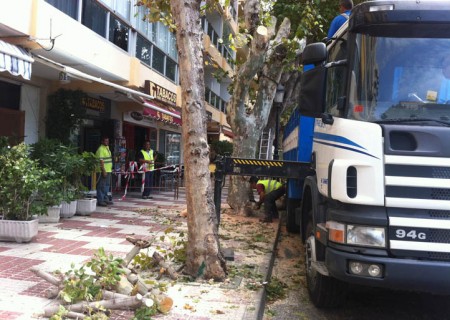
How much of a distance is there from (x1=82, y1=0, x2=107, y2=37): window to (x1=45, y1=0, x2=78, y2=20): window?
0.37 m

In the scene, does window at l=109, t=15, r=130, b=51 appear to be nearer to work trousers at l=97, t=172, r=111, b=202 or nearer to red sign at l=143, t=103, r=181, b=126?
red sign at l=143, t=103, r=181, b=126

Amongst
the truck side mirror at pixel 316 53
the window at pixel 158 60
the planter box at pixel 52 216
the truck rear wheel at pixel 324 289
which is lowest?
the truck rear wheel at pixel 324 289

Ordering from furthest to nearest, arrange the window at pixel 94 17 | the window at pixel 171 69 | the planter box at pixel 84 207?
the window at pixel 171 69, the window at pixel 94 17, the planter box at pixel 84 207

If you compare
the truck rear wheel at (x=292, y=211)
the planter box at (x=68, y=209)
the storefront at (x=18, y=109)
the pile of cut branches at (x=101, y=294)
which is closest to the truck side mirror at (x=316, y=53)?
the pile of cut branches at (x=101, y=294)

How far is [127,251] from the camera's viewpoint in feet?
20.9

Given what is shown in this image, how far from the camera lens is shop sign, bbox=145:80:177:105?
1274cm

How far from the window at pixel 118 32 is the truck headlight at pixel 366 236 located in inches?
370

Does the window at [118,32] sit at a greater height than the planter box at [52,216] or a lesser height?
greater

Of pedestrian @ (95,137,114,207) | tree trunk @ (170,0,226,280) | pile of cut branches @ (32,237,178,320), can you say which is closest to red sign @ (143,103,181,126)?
pedestrian @ (95,137,114,207)

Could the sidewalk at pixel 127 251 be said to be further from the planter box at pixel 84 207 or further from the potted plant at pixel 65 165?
the potted plant at pixel 65 165

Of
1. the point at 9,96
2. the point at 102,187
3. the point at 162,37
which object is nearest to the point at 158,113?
the point at 102,187

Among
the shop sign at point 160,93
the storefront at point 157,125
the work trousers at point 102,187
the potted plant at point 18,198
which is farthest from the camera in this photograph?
the storefront at point 157,125

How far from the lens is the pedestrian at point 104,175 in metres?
10.5

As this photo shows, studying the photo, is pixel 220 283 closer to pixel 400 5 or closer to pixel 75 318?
pixel 75 318
